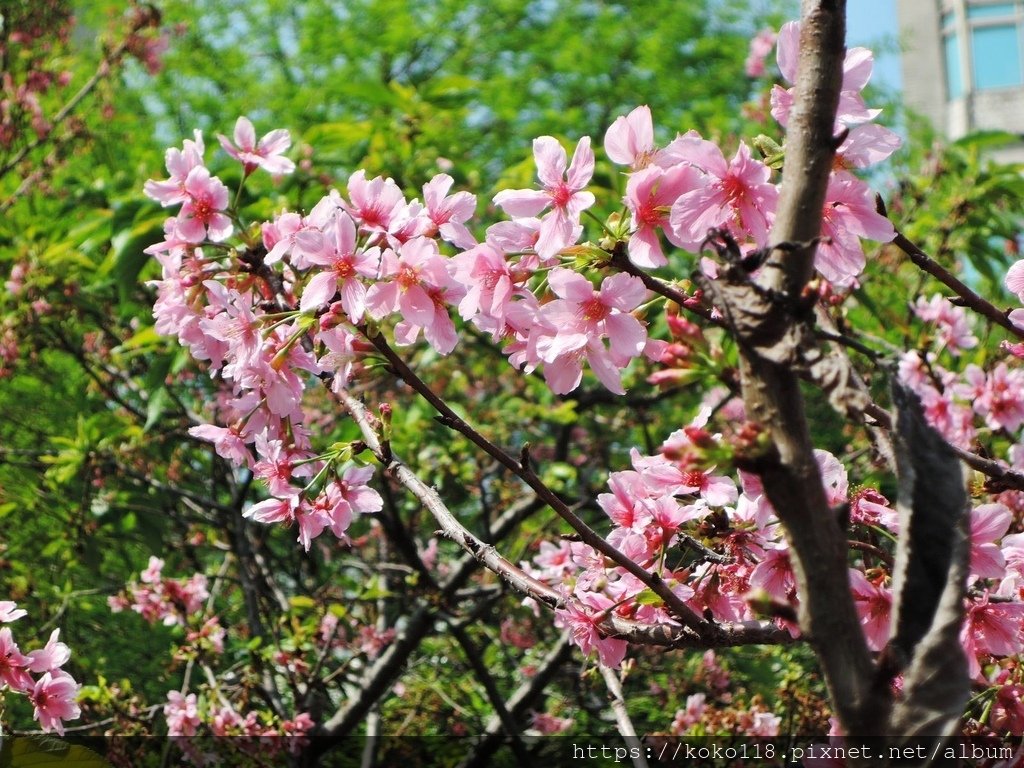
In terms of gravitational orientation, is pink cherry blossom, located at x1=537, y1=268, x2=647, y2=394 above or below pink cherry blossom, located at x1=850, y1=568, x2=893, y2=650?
above

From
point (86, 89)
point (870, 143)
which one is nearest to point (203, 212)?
point (870, 143)

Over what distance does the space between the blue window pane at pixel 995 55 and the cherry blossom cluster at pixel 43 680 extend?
22.2 metres

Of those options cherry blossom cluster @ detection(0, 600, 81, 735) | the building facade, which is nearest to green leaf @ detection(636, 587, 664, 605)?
cherry blossom cluster @ detection(0, 600, 81, 735)

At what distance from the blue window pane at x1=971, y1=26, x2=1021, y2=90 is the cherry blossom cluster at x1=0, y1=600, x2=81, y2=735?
72.7ft

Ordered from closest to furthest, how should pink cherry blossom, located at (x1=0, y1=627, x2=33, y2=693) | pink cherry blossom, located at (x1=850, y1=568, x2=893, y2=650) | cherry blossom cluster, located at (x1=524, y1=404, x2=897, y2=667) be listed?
pink cherry blossom, located at (x1=850, y1=568, x2=893, y2=650)
cherry blossom cluster, located at (x1=524, y1=404, x2=897, y2=667)
pink cherry blossom, located at (x1=0, y1=627, x2=33, y2=693)

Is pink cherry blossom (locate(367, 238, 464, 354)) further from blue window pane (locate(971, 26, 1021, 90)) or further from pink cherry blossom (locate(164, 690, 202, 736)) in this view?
blue window pane (locate(971, 26, 1021, 90))

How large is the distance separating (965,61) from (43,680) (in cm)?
2237

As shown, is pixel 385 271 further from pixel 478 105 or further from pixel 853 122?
pixel 478 105

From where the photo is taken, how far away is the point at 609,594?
1.52 meters

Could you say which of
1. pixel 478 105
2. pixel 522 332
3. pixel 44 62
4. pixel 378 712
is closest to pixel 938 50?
pixel 478 105

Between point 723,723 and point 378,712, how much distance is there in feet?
5.17

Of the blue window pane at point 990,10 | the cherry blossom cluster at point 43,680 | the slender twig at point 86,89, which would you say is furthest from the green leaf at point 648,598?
the blue window pane at point 990,10

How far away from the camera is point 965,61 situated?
2058 centimetres

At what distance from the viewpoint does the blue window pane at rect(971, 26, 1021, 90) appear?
20625 millimetres
